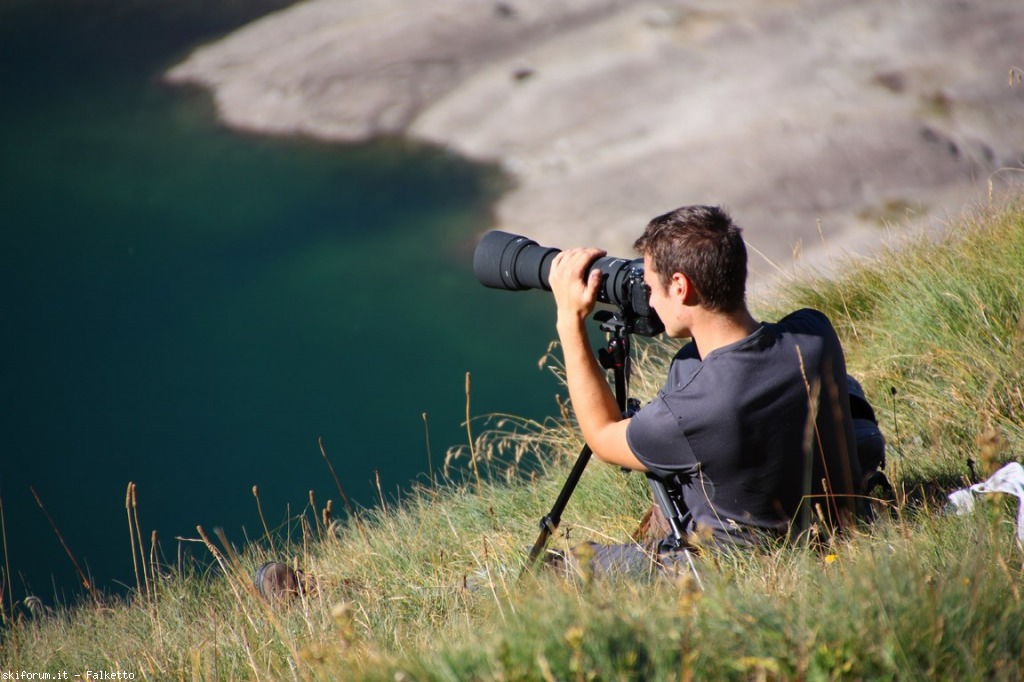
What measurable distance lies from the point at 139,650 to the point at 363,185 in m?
5.02

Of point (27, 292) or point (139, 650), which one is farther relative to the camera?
point (27, 292)

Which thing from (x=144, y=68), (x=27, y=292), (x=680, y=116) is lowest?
(x=27, y=292)

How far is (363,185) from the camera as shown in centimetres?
668

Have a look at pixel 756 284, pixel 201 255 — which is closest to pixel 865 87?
pixel 756 284

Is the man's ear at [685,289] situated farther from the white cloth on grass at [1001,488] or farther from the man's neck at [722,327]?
the white cloth on grass at [1001,488]

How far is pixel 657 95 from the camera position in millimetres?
6988

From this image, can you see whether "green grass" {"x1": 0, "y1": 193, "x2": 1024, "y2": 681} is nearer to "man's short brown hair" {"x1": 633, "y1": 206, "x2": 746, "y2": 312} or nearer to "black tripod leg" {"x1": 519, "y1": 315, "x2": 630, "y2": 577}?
"black tripod leg" {"x1": 519, "y1": 315, "x2": 630, "y2": 577}

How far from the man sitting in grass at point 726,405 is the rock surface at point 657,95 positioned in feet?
15.4

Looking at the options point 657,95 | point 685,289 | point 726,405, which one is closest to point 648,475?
point 726,405

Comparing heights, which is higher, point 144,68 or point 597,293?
point 144,68

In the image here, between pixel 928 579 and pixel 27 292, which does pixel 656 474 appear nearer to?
pixel 928 579

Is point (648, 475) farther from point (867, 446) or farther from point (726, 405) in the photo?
point (867, 446)

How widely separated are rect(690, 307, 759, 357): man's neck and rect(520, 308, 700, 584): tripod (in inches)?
8.2

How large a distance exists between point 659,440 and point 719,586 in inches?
14.7
